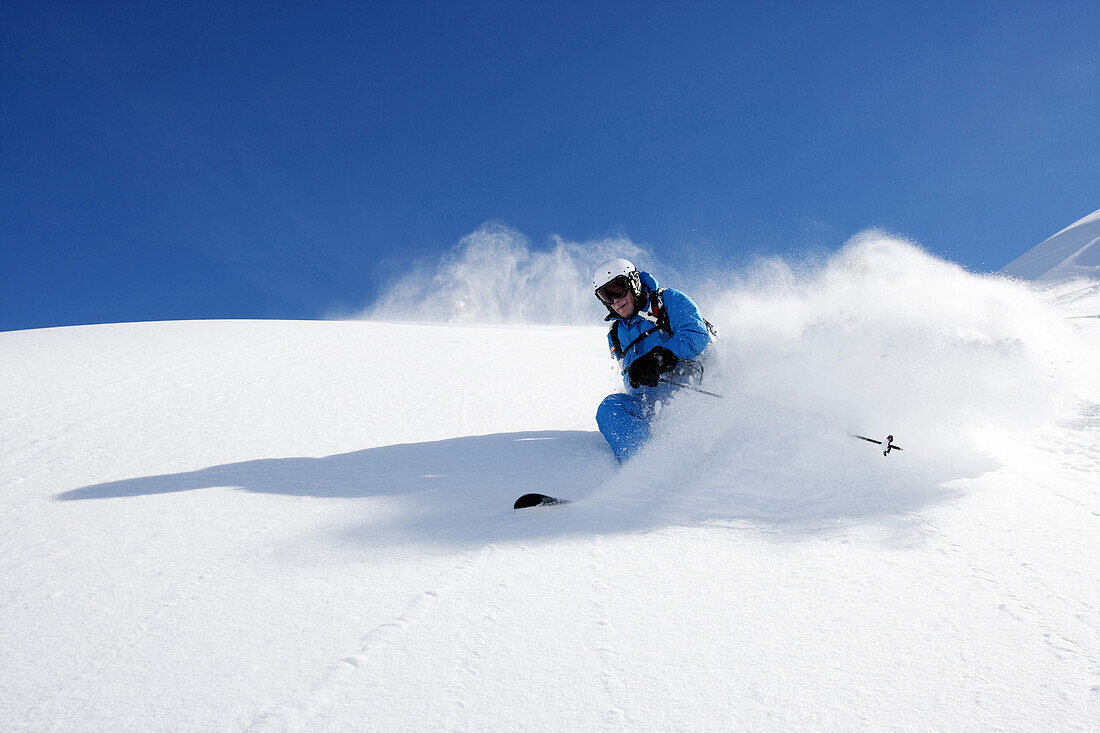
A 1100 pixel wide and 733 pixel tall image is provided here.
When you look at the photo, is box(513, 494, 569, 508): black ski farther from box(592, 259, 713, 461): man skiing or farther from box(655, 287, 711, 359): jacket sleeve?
box(655, 287, 711, 359): jacket sleeve

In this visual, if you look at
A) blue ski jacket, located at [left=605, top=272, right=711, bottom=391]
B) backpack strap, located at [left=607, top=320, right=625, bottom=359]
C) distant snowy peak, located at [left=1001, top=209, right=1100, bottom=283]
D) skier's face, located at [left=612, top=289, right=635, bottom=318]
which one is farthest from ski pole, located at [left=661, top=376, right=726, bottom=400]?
distant snowy peak, located at [left=1001, top=209, right=1100, bottom=283]

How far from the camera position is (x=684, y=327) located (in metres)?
4.46

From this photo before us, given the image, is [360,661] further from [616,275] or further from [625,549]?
[616,275]

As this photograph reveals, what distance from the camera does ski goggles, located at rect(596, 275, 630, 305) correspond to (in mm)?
4551

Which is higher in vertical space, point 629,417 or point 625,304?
point 625,304

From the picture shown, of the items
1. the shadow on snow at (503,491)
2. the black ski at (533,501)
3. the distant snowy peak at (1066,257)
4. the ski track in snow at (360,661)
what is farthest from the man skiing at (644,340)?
the distant snowy peak at (1066,257)

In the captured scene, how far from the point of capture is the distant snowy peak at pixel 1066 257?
47969 mm

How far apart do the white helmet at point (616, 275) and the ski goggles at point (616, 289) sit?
2 cm

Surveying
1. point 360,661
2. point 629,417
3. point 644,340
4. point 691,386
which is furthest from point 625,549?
point 644,340

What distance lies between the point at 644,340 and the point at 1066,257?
70.0 meters

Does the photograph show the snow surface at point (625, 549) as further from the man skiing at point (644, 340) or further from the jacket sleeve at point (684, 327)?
the jacket sleeve at point (684, 327)

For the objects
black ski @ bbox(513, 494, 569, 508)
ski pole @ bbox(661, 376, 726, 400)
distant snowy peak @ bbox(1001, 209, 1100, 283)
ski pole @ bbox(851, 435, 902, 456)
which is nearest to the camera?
black ski @ bbox(513, 494, 569, 508)

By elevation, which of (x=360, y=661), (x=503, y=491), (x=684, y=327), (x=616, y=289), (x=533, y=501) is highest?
(x=616, y=289)

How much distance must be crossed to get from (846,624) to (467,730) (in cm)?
123
